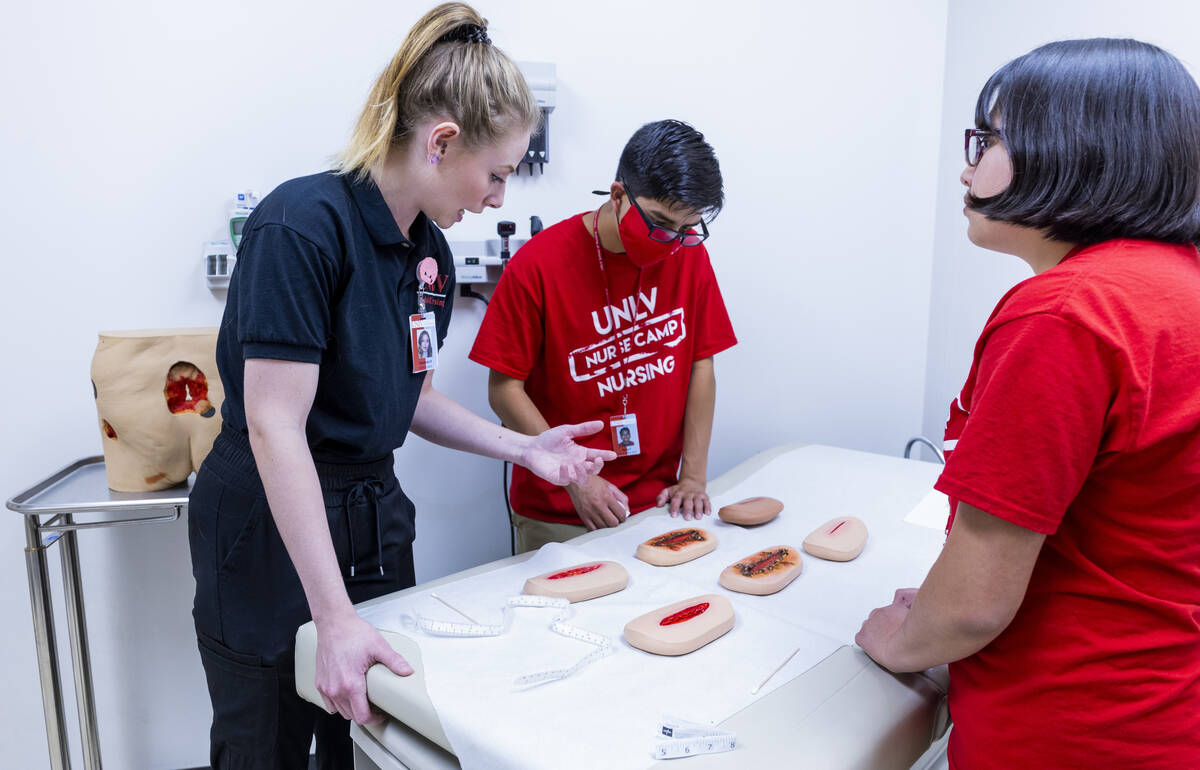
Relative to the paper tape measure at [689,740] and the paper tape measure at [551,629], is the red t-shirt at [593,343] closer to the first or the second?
the paper tape measure at [551,629]

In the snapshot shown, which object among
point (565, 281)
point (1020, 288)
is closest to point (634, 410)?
point (565, 281)

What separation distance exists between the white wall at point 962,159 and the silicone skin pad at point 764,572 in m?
1.35

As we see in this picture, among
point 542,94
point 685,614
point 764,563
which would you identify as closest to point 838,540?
point 764,563

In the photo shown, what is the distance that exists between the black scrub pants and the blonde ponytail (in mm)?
496

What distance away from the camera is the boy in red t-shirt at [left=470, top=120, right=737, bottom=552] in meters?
1.60

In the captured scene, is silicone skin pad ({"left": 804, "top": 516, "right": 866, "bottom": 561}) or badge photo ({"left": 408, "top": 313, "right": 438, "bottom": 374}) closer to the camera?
badge photo ({"left": 408, "top": 313, "right": 438, "bottom": 374})

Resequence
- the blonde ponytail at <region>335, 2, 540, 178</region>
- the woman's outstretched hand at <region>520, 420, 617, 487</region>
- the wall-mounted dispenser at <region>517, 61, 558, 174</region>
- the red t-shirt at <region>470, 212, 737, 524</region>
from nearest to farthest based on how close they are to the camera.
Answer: the blonde ponytail at <region>335, 2, 540, 178</region> < the woman's outstretched hand at <region>520, 420, 617, 487</region> < the red t-shirt at <region>470, 212, 737, 524</region> < the wall-mounted dispenser at <region>517, 61, 558, 174</region>

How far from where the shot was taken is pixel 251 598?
1178mm

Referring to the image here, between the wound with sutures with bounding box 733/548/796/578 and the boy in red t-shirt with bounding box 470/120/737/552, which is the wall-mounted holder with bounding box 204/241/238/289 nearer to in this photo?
the boy in red t-shirt with bounding box 470/120/737/552

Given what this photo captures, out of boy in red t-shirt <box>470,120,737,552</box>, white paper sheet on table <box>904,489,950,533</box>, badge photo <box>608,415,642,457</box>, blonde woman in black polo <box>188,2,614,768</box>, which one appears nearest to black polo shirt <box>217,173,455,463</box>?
blonde woman in black polo <box>188,2,614,768</box>

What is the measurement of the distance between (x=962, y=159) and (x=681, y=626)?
80.1 inches

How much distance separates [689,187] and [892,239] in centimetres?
136

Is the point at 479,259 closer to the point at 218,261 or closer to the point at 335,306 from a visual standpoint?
the point at 218,261

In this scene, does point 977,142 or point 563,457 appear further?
point 563,457
